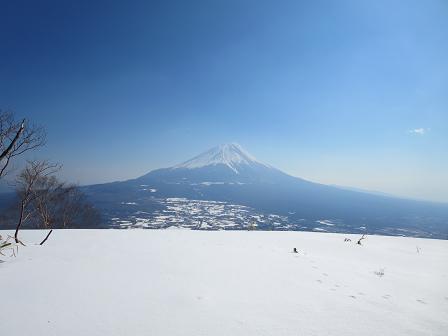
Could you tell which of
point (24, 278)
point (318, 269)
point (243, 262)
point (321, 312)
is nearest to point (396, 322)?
point (321, 312)

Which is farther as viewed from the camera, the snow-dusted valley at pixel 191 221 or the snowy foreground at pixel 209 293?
Answer: the snow-dusted valley at pixel 191 221

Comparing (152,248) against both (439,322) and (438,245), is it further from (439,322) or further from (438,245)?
(438,245)

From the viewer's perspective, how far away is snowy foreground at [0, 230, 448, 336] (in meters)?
2.30

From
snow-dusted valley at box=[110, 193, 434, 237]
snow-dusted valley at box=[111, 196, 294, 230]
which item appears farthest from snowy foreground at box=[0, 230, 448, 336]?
snow-dusted valley at box=[110, 193, 434, 237]

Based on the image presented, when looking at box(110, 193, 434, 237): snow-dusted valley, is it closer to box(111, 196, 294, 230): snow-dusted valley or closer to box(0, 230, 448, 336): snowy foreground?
box(111, 196, 294, 230): snow-dusted valley

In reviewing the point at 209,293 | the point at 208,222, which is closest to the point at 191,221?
the point at 208,222

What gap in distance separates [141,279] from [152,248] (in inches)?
86.6

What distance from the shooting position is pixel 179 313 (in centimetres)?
251

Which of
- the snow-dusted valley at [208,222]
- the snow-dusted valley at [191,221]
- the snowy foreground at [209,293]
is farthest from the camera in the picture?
the snow-dusted valley at [208,222]

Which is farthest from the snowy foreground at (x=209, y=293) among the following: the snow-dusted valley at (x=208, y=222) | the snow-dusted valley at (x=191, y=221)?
the snow-dusted valley at (x=208, y=222)

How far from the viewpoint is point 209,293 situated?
10.2 ft

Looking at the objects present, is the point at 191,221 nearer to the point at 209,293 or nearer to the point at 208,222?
the point at 208,222

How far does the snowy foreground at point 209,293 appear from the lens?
2.30m

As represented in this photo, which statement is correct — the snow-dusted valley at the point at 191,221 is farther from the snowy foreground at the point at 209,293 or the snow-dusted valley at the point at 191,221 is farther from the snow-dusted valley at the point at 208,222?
the snowy foreground at the point at 209,293
